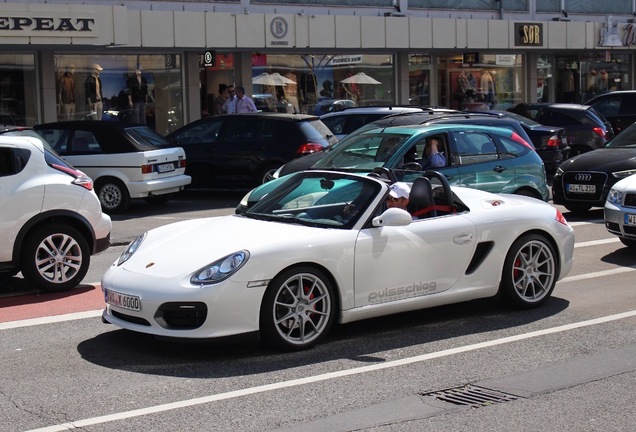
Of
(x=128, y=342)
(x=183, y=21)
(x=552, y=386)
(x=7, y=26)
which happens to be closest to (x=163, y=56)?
(x=183, y=21)

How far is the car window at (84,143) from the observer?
1705 centimetres

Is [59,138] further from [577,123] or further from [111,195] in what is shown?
[577,123]

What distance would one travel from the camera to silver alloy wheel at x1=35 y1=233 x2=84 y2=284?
9.81 metres

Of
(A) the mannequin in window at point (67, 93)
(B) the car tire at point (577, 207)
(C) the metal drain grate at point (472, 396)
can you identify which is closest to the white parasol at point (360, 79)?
(A) the mannequin in window at point (67, 93)

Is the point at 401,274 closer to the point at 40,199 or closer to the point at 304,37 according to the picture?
the point at 40,199

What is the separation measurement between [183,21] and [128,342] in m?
15.6

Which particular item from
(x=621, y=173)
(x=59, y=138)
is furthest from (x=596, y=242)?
(x=59, y=138)

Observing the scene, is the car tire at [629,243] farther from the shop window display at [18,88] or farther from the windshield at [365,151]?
the shop window display at [18,88]

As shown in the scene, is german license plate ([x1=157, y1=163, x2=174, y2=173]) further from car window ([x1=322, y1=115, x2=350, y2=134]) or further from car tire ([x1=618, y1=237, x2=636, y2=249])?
car tire ([x1=618, y1=237, x2=636, y2=249])

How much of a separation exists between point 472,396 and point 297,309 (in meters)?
1.59

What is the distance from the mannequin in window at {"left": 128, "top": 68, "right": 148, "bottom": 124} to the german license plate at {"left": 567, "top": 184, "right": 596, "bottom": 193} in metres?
12.3

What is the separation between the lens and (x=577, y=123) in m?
22.4

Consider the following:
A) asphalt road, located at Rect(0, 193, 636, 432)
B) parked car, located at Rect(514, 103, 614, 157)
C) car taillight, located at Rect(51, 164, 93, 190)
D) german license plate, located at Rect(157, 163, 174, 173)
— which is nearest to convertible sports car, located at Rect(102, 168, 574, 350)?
asphalt road, located at Rect(0, 193, 636, 432)

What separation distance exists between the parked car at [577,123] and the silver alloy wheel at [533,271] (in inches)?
552
